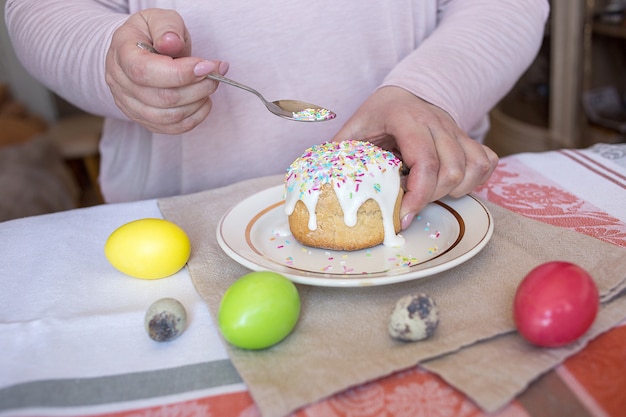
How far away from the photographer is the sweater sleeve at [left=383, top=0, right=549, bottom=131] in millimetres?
980

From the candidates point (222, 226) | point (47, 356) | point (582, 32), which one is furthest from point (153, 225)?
point (582, 32)

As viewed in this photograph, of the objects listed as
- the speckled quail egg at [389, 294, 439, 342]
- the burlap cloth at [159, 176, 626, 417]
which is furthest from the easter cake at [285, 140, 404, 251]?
the speckled quail egg at [389, 294, 439, 342]

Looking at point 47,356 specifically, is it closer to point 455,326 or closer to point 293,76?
point 455,326

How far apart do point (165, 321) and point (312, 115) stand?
17.0 inches

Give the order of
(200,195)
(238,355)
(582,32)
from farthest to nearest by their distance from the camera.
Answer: (582,32), (200,195), (238,355)

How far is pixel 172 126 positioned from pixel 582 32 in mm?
2458

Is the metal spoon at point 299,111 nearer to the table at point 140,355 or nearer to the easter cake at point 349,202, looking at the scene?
the easter cake at point 349,202

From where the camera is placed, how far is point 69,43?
0.99 meters

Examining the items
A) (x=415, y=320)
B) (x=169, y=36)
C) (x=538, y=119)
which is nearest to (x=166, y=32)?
(x=169, y=36)

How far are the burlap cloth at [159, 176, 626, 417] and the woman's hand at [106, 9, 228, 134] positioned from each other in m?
0.21

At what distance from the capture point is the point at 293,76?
46.7 inches

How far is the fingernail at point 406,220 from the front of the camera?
84cm

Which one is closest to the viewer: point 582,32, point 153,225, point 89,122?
point 153,225

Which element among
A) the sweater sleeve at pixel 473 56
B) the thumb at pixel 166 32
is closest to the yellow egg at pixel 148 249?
the thumb at pixel 166 32
